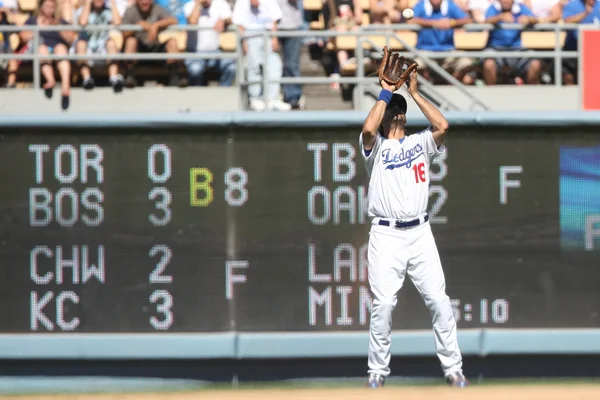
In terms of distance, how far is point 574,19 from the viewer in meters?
11.6

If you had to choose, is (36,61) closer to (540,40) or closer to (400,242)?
(400,242)

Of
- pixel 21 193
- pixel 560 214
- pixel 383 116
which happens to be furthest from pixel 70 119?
pixel 560 214

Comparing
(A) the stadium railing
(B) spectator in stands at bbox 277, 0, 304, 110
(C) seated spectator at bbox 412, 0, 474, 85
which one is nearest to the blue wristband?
(A) the stadium railing

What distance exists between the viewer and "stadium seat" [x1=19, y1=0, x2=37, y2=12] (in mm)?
12727

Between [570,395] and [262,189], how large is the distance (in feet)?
9.28

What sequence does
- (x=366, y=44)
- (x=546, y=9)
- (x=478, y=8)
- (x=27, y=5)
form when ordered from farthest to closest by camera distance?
(x=27, y=5)
(x=546, y=9)
(x=478, y=8)
(x=366, y=44)

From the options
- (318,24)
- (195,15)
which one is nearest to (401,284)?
(195,15)

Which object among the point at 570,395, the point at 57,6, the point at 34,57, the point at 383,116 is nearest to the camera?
the point at 570,395

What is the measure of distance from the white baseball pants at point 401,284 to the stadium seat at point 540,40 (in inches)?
198

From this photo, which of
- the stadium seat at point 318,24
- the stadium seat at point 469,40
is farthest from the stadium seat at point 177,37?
the stadium seat at point 469,40

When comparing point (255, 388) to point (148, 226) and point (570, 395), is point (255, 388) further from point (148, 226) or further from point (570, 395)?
point (570, 395)

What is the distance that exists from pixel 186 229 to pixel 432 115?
2160mm

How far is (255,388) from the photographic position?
8398 millimetres

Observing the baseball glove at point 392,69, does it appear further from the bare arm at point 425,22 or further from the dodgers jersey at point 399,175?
the bare arm at point 425,22
